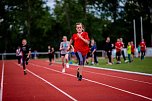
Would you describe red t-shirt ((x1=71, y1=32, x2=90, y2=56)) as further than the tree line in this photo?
No

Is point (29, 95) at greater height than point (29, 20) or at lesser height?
lesser

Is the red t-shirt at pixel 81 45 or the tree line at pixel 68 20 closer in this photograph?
the red t-shirt at pixel 81 45

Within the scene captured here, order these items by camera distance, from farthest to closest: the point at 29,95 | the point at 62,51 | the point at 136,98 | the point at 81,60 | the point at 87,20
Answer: the point at 87,20, the point at 62,51, the point at 81,60, the point at 29,95, the point at 136,98

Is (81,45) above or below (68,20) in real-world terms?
below

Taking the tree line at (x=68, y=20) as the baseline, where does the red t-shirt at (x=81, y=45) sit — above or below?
below

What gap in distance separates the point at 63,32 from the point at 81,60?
58.5 metres

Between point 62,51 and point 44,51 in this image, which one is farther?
Result: point 44,51

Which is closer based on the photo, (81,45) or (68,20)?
(81,45)

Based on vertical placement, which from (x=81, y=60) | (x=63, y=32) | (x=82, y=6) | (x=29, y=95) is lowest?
(x=29, y=95)

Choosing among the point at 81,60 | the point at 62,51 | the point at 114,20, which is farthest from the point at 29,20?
the point at 81,60

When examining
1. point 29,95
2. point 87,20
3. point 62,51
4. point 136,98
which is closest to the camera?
point 136,98

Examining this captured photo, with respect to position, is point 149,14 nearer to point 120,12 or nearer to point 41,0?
point 120,12

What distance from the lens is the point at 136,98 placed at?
8.67 meters

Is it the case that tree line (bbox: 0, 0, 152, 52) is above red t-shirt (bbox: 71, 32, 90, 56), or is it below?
above
